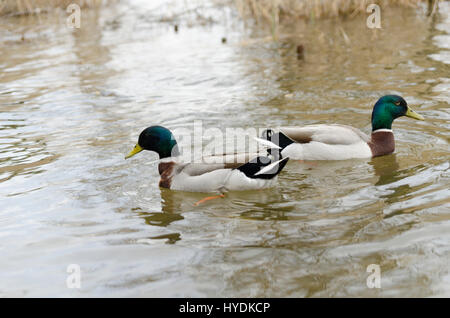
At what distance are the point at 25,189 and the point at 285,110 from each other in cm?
356

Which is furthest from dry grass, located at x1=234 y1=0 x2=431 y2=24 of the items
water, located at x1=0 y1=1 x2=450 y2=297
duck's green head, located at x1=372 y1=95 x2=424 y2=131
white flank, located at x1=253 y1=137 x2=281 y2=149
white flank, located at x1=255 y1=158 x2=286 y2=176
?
white flank, located at x1=255 y1=158 x2=286 y2=176

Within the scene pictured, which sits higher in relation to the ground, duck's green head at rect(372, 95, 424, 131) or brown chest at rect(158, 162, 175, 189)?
duck's green head at rect(372, 95, 424, 131)

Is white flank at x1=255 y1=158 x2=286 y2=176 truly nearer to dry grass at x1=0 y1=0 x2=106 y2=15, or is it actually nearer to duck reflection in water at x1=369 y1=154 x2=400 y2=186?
duck reflection in water at x1=369 y1=154 x2=400 y2=186

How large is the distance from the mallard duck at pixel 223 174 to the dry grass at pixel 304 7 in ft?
Result: 27.3

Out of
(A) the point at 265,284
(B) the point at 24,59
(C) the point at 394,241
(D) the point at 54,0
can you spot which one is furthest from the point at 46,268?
(D) the point at 54,0

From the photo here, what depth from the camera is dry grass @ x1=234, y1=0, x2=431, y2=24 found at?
45.2ft

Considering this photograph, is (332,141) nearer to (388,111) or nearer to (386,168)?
(386,168)

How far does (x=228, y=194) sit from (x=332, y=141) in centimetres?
141

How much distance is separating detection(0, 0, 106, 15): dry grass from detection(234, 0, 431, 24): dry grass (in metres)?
5.22

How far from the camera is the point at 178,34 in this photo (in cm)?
1459

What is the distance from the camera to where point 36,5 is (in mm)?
17438

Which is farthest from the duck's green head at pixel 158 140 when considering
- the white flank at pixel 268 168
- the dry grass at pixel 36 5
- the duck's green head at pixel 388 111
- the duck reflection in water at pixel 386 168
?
the dry grass at pixel 36 5
